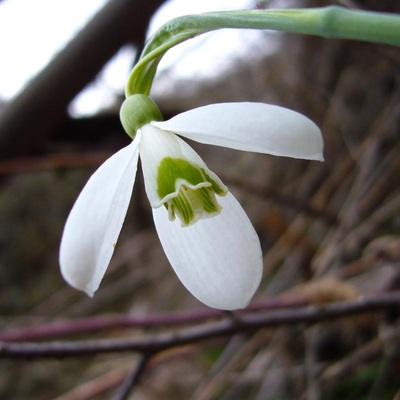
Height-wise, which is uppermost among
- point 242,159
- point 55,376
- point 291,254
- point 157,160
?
point 157,160

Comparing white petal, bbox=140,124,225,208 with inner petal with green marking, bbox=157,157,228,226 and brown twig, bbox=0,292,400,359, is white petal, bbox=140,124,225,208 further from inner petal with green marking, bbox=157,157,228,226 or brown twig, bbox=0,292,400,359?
brown twig, bbox=0,292,400,359

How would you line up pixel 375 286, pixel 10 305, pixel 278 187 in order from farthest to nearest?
pixel 10 305 → pixel 278 187 → pixel 375 286

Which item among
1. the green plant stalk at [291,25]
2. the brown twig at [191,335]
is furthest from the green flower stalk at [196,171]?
the brown twig at [191,335]

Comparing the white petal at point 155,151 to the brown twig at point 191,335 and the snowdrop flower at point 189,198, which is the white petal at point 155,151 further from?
the brown twig at point 191,335

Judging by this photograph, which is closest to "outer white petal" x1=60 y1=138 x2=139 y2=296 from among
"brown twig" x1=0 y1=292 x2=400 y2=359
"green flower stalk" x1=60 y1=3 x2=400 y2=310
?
"green flower stalk" x1=60 y1=3 x2=400 y2=310

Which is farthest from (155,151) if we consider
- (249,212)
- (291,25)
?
(249,212)

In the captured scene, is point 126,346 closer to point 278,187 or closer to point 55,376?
point 278,187

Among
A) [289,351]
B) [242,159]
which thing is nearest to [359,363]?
[289,351]
